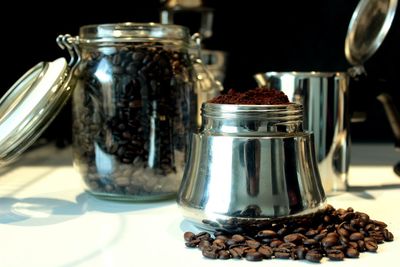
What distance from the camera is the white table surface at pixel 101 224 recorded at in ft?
1.69

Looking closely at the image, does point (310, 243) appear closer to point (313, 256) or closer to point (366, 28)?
point (313, 256)

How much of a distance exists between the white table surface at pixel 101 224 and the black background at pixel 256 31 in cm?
36

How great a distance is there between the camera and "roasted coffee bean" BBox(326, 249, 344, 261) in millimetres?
515

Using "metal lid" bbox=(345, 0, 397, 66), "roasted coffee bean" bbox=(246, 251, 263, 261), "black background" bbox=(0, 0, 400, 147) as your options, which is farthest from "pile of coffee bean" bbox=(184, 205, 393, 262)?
"black background" bbox=(0, 0, 400, 147)

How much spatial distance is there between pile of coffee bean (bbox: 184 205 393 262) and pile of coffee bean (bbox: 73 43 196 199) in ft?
0.58

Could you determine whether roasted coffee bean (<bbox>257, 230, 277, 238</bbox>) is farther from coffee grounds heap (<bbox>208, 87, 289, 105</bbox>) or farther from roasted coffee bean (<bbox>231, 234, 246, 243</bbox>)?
coffee grounds heap (<bbox>208, 87, 289, 105</bbox>)

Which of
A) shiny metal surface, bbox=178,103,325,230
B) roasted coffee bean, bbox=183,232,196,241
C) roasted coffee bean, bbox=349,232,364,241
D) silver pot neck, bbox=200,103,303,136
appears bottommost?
roasted coffee bean, bbox=183,232,196,241

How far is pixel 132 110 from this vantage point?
71 cm

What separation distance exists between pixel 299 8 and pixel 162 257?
874 mm

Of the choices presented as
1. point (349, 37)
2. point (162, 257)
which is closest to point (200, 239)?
point (162, 257)

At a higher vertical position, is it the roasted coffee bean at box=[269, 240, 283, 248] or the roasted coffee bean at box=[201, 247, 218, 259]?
the roasted coffee bean at box=[269, 240, 283, 248]

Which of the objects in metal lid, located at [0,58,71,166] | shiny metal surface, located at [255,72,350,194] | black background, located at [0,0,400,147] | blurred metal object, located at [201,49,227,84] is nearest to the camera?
metal lid, located at [0,58,71,166]

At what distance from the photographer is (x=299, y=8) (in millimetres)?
1246

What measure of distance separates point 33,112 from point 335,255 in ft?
1.27
